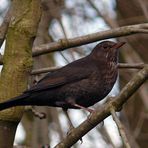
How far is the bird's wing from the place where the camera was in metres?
4.69

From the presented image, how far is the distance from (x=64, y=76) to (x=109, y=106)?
1551 millimetres

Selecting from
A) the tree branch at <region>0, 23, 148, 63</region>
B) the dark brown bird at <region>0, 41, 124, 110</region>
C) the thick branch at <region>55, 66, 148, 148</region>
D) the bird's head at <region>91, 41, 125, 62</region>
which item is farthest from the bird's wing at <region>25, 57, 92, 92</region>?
the thick branch at <region>55, 66, 148, 148</region>

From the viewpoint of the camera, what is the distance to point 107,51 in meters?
5.31

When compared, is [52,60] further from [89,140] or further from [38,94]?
[38,94]

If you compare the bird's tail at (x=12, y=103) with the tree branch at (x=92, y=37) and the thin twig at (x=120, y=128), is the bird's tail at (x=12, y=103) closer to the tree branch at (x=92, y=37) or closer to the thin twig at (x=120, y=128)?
the tree branch at (x=92, y=37)

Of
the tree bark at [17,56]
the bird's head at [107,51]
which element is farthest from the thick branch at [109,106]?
the bird's head at [107,51]

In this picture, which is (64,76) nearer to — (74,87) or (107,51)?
(74,87)

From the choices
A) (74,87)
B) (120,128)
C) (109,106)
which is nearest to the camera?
(120,128)

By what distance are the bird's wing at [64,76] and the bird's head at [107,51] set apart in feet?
0.95

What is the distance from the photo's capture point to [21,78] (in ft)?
12.5

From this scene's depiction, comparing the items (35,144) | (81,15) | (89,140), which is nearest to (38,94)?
(35,144)

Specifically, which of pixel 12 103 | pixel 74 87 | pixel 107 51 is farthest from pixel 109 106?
pixel 107 51

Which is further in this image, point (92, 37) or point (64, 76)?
point (64, 76)

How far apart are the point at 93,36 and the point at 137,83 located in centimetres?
98
